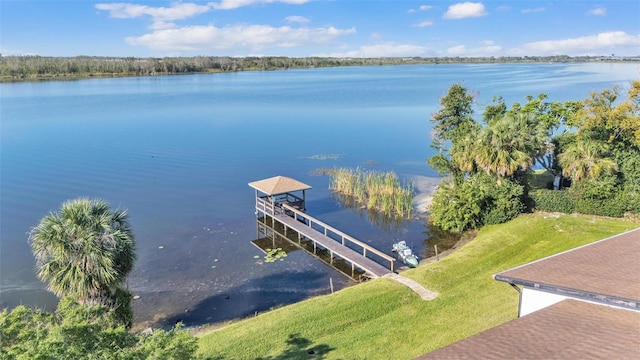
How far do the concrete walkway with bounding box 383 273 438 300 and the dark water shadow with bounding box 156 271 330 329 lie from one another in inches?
117

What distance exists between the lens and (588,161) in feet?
69.1

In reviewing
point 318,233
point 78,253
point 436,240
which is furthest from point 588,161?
point 78,253

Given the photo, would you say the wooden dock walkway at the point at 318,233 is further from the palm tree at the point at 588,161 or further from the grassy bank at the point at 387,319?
the palm tree at the point at 588,161

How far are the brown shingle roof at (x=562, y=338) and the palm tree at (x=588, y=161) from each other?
51.6 feet

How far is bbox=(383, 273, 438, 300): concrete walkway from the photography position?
1519 cm

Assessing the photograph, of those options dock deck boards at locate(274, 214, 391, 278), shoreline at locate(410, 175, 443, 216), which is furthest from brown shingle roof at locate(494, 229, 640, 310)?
shoreline at locate(410, 175, 443, 216)

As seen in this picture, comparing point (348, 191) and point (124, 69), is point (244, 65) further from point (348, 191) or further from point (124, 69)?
point (348, 191)

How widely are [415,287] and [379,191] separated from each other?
42.8 ft

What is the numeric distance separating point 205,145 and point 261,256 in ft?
84.7

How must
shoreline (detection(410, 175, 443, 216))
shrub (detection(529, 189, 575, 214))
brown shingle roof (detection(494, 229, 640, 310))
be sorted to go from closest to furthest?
brown shingle roof (detection(494, 229, 640, 310)), shrub (detection(529, 189, 575, 214)), shoreline (detection(410, 175, 443, 216))

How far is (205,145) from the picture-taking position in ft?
146

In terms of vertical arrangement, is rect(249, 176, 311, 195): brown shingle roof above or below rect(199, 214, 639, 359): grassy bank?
above

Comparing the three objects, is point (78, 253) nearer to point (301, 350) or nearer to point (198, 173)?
point (301, 350)

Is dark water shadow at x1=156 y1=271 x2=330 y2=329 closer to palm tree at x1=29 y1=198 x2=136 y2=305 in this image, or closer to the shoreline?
palm tree at x1=29 y1=198 x2=136 y2=305
